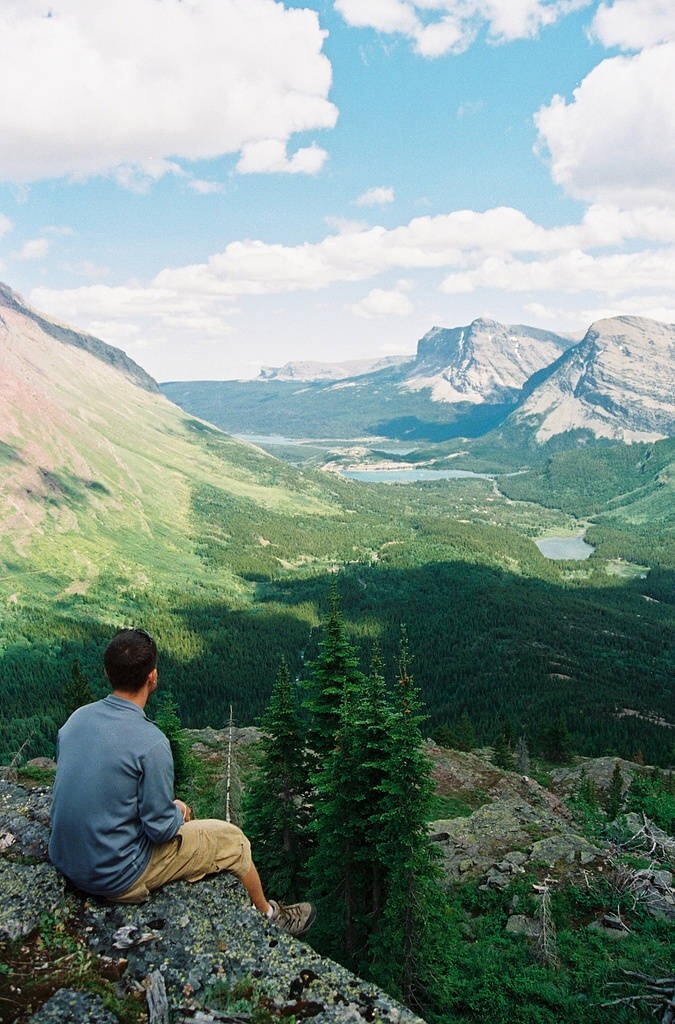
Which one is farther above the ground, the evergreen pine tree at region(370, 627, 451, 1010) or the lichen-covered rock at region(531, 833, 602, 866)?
the evergreen pine tree at region(370, 627, 451, 1010)

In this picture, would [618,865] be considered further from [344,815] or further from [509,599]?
[509,599]

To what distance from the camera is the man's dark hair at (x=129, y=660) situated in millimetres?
8531

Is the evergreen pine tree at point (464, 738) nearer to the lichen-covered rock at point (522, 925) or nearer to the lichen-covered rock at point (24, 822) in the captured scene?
the lichen-covered rock at point (522, 925)

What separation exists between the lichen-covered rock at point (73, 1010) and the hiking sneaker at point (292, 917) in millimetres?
3356

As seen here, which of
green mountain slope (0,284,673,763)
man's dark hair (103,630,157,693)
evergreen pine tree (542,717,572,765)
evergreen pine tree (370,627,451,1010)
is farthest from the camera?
green mountain slope (0,284,673,763)

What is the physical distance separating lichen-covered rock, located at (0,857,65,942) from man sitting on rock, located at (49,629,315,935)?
45 centimetres

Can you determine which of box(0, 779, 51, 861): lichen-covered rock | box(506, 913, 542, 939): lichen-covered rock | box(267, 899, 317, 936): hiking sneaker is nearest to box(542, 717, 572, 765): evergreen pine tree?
box(506, 913, 542, 939): lichen-covered rock

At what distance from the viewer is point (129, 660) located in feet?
28.1

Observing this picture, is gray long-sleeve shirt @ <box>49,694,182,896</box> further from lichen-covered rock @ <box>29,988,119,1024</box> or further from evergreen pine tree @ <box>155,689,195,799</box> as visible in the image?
evergreen pine tree @ <box>155,689,195,799</box>

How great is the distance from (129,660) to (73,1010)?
397 centimetres

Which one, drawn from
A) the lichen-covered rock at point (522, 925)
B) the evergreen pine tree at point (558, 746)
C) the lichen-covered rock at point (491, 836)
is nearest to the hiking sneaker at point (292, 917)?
the lichen-covered rock at point (522, 925)

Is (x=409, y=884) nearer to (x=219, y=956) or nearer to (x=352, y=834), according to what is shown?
(x=352, y=834)

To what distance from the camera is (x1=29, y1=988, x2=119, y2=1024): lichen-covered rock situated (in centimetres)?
675

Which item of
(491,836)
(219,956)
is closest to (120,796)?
(219,956)
